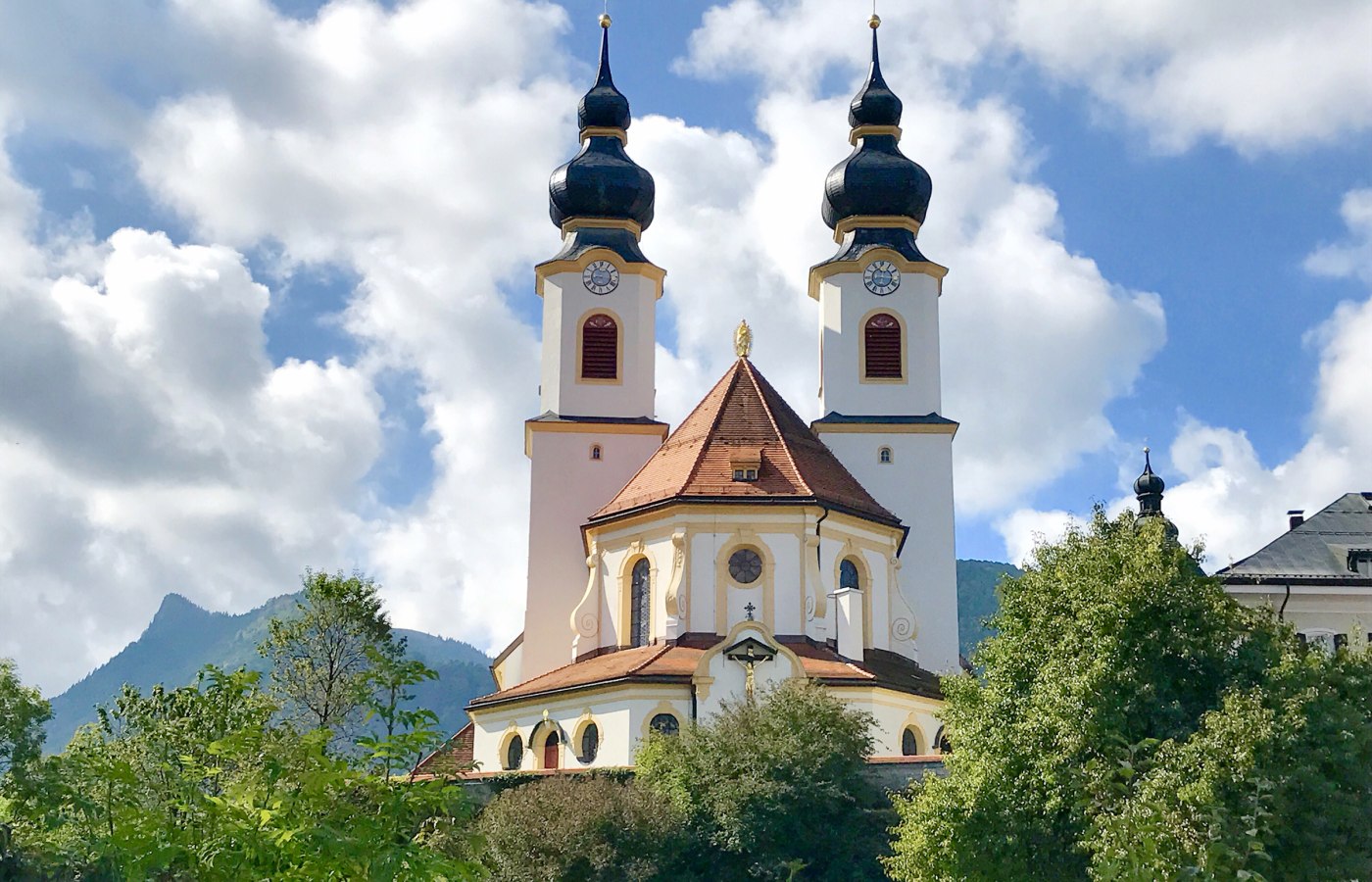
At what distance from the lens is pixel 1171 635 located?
3048 centimetres

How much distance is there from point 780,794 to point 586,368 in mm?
24878

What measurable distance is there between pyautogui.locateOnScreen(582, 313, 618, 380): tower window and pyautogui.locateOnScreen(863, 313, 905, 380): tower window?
846cm

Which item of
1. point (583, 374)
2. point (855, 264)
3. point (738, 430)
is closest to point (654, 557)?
point (738, 430)

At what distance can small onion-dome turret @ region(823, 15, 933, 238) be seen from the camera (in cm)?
6119

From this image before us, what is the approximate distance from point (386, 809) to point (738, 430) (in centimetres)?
3213

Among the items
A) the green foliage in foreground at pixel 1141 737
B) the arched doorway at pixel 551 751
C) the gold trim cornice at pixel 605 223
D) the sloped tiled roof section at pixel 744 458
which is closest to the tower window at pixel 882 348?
the sloped tiled roof section at pixel 744 458

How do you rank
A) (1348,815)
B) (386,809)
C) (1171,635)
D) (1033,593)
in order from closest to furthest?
1. (386,809)
2. (1348,815)
3. (1171,635)
4. (1033,593)

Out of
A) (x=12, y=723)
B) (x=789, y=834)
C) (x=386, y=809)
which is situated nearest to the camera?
(x=386, y=809)

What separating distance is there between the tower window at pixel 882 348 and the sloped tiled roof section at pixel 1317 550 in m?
14.5

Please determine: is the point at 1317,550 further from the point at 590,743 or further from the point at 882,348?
the point at 590,743

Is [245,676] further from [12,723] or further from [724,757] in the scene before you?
[12,723]

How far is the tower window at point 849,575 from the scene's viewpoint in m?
52.1

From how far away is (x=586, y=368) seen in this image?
5972cm

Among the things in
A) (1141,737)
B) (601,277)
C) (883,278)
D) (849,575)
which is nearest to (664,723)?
(849,575)
